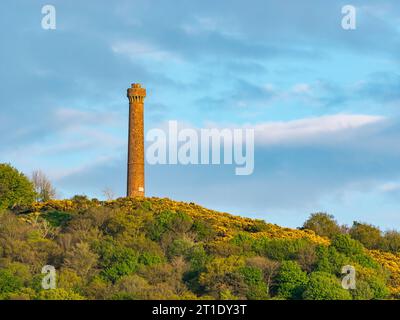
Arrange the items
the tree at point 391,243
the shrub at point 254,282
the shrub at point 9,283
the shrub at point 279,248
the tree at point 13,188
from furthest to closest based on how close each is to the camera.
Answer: the tree at point 391,243 < the tree at point 13,188 < the shrub at point 279,248 < the shrub at point 254,282 < the shrub at point 9,283

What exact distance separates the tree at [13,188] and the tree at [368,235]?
104 feet

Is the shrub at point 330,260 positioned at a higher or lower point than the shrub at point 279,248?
lower

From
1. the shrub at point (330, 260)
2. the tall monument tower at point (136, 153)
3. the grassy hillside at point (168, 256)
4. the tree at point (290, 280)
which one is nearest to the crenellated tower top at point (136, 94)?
the tall monument tower at point (136, 153)

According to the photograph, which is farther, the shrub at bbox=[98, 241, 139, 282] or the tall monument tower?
the tall monument tower

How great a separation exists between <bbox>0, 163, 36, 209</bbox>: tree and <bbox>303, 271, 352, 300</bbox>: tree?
40.8 metres

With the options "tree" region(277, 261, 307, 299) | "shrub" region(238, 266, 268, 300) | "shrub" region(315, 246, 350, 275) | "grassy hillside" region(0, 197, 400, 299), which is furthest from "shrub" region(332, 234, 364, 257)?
"shrub" region(238, 266, 268, 300)

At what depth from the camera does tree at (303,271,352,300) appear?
305 ft

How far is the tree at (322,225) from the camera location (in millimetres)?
136875

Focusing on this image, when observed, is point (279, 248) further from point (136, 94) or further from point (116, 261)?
point (136, 94)

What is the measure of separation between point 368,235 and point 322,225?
750 centimetres

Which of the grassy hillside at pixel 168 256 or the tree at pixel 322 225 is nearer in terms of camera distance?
the grassy hillside at pixel 168 256

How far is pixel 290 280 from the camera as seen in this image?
9800 centimetres

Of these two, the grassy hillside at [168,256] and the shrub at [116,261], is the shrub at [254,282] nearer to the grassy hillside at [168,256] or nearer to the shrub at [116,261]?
the grassy hillside at [168,256]

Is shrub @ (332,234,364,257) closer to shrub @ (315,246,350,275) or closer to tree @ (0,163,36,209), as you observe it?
shrub @ (315,246,350,275)
